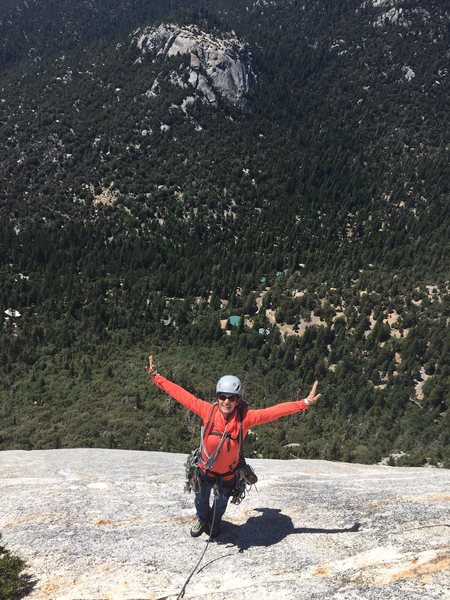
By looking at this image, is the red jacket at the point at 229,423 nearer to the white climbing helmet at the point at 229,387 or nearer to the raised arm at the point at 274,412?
the raised arm at the point at 274,412

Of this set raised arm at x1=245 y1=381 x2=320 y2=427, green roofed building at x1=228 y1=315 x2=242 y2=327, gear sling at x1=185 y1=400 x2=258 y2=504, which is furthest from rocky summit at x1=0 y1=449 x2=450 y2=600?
green roofed building at x1=228 y1=315 x2=242 y2=327

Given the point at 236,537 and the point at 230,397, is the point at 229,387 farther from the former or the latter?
→ the point at 236,537

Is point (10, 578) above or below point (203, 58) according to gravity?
below

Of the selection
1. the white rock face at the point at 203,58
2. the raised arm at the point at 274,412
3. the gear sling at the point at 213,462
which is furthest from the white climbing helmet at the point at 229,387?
the white rock face at the point at 203,58

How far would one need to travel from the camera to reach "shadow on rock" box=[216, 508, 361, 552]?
360 inches

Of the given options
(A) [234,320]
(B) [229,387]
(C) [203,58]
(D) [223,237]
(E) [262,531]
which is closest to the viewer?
(B) [229,387]

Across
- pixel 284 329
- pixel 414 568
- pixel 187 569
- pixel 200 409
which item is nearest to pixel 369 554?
pixel 414 568

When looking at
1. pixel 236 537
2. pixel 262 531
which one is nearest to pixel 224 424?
pixel 236 537

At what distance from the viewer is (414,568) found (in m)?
7.66

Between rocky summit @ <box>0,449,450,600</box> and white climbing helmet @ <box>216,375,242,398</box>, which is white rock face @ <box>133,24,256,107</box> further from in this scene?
white climbing helmet @ <box>216,375,242,398</box>

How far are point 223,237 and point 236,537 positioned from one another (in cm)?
11475

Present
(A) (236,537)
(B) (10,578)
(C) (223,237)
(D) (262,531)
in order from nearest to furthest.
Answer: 1. (B) (10,578)
2. (A) (236,537)
3. (D) (262,531)
4. (C) (223,237)

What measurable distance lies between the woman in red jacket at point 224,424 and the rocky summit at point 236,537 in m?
1.53

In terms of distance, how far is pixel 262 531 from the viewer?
957 centimetres
